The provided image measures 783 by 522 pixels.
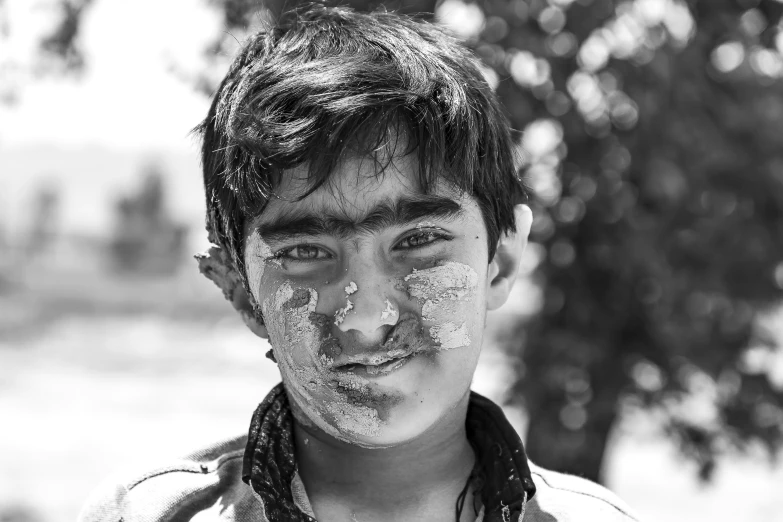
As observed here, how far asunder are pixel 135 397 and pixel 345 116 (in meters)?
9.11

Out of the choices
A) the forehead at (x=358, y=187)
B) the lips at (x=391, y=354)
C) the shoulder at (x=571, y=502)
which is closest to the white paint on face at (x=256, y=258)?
the forehead at (x=358, y=187)

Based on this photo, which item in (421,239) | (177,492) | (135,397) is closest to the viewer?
(421,239)

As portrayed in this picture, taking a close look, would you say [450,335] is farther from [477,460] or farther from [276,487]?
[276,487]

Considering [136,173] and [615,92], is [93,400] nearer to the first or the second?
[615,92]

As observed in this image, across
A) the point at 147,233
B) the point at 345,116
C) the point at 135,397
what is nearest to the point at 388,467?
the point at 345,116

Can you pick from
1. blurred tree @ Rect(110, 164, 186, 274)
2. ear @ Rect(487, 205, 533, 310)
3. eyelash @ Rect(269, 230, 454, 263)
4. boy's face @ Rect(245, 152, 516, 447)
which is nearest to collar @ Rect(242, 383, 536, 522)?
boy's face @ Rect(245, 152, 516, 447)

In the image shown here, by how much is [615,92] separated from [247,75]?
1476mm

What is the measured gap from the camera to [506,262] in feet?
6.10

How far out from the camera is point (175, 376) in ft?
37.2

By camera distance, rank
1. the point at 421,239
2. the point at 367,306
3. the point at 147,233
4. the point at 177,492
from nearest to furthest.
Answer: the point at 367,306 → the point at 421,239 → the point at 177,492 → the point at 147,233

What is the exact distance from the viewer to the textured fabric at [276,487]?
169cm

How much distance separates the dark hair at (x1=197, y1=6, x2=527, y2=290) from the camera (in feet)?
5.16

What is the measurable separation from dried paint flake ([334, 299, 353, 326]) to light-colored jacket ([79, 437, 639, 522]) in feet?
1.19

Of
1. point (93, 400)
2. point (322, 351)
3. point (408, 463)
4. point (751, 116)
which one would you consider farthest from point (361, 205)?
point (93, 400)
